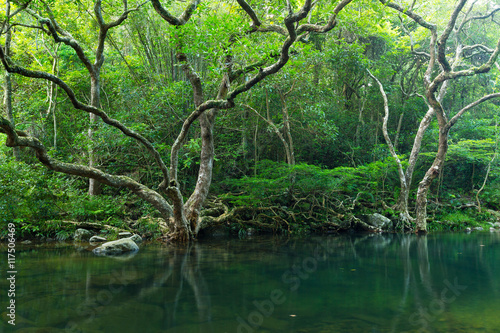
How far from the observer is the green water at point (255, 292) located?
132 inches

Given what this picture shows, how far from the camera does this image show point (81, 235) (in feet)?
33.1

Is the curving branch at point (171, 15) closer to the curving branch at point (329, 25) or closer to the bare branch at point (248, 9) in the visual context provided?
the bare branch at point (248, 9)

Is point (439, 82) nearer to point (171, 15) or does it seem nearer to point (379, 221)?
point (379, 221)

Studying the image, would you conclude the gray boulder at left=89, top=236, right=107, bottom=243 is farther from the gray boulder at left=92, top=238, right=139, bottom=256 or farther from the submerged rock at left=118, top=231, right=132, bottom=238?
the gray boulder at left=92, top=238, right=139, bottom=256

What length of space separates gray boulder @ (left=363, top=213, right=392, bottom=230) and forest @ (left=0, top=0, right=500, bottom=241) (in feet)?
0.43

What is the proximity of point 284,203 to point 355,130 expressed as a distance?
6.36 m

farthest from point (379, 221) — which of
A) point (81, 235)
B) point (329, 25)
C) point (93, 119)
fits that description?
point (93, 119)

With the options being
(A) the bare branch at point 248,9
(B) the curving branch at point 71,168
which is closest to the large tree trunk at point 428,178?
(A) the bare branch at point 248,9

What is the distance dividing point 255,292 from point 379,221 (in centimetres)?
1002

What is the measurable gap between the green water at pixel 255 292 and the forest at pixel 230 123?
8.41 feet

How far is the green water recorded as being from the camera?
335 cm

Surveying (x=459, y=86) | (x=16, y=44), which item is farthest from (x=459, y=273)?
(x=16, y=44)

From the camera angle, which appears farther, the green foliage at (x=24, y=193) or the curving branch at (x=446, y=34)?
the curving branch at (x=446, y=34)

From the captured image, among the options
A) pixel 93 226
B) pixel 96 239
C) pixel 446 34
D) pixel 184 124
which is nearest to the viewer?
pixel 184 124
